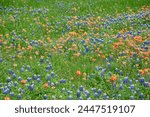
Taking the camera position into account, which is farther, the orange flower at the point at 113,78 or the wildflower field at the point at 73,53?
the orange flower at the point at 113,78

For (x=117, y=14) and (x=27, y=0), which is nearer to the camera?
(x=117, y=14)

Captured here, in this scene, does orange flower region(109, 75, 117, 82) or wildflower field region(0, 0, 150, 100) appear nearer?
wildflower field region(0, 0, 150, 100)

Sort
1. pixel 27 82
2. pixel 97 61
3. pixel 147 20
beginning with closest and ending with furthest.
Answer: pixel 27 82, pixel 97 61, pixel 147 20

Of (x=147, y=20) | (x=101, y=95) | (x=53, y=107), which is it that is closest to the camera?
(x=53, y=107)

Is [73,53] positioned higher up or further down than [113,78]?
further down

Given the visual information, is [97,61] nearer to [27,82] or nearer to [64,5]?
[27,82]

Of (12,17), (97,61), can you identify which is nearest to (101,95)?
(97,61)

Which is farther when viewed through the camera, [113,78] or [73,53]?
[73,53]
